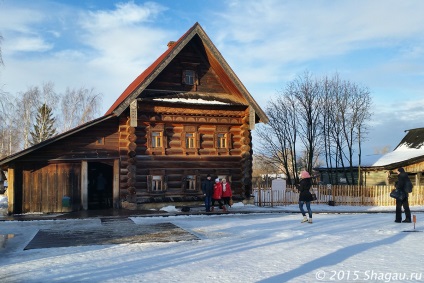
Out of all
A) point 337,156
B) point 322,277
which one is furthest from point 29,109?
point 322,277

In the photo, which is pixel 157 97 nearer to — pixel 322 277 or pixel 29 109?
pixel 322 277

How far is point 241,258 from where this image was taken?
9.49 meters

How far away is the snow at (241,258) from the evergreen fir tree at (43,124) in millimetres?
32591

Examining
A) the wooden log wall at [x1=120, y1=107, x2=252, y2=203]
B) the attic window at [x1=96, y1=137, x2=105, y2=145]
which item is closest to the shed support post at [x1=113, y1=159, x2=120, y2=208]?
the wooden log wall at [x1=120, y1=107, x2=252, y2=203]

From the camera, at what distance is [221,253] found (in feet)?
33.1

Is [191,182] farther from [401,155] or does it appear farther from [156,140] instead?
[401,155]

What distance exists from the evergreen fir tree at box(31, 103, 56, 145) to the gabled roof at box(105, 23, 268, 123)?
25.5 meters

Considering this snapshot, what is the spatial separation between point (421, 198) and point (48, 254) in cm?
2491

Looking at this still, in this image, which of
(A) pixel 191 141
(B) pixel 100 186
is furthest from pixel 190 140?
(B) pixel 100 186

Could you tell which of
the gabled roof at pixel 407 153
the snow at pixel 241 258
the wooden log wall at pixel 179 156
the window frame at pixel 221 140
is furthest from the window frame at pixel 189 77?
the gabled roof at pixel 407 153

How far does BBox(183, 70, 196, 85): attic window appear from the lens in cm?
2356

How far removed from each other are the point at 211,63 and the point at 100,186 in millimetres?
9042

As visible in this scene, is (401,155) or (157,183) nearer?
(157,183)

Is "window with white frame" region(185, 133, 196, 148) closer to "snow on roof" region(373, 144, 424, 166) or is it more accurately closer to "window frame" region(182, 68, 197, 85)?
"window frame" region(182, 68, 197, 85)
